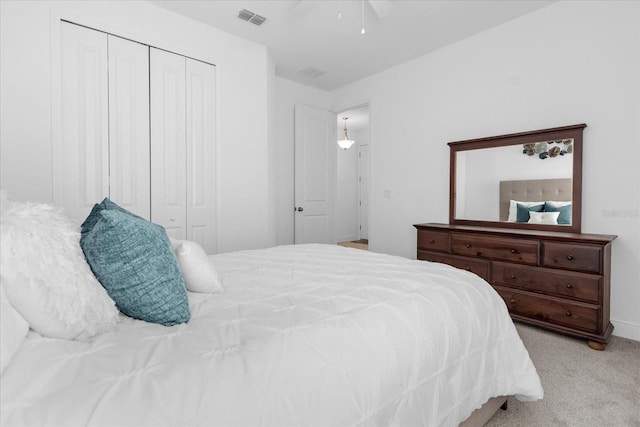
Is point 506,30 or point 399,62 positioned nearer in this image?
point 506,30

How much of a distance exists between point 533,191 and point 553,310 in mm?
1080

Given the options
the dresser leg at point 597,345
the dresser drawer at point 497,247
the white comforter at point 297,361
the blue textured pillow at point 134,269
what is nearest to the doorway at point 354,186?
the dresser drawer at point 497,247

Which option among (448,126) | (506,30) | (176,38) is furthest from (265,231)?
(506,30)

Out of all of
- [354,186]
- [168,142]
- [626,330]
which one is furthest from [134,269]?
[354,186]

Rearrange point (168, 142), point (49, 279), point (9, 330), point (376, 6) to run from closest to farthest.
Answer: point (9, 330), point (49, 279), point (376, 6), point (168, 142)

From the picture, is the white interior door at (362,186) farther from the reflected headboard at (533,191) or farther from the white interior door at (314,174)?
the reflected headboard at (533,191)

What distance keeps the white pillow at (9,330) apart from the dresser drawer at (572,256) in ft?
10.1

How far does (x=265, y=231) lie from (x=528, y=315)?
8.70 ft

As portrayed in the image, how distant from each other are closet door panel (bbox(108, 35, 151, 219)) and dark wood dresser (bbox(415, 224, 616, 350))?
299cm

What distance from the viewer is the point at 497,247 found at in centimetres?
288

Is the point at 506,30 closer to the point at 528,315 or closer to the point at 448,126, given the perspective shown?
the point at 448,126

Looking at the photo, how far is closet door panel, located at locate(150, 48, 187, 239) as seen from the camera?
9.73 ft

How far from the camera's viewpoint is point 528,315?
8.82 feet

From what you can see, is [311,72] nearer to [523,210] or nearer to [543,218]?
[523,210]
